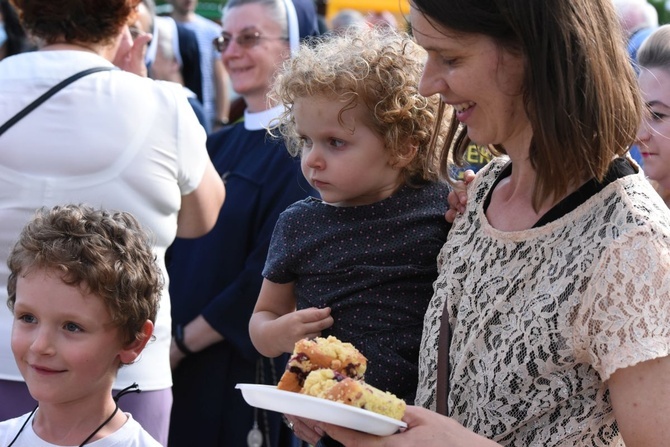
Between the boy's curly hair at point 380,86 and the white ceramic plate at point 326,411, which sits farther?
the boy's curly hair at point 380,86

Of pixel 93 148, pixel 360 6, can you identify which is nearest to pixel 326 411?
pixel 93 148

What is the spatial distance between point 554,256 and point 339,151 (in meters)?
0.83

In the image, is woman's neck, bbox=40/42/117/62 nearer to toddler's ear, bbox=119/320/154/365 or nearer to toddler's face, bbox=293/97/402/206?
toddler's face, bbox=293/97/402/206

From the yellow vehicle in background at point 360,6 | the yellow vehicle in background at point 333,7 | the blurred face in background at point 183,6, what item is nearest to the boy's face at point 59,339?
the blurred face in background at point 183,6

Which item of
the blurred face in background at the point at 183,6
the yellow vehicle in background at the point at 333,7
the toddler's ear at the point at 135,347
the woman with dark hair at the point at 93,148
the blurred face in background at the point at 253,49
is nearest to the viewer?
the toddler's ear at the point at 135,347

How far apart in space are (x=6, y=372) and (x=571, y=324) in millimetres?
1784

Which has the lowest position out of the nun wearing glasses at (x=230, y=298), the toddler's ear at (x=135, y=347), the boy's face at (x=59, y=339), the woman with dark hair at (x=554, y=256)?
the nun wearing glasses at (x=230, y=298)

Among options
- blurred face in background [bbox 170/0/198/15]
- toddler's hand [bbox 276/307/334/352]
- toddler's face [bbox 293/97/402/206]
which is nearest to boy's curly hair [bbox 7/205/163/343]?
toddler's hand [bbox 276/307/334/352]

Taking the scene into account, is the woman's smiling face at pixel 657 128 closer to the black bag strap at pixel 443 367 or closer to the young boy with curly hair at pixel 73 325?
the black bag strap at pixel 443 367

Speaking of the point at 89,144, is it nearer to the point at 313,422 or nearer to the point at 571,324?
the point at 313,422

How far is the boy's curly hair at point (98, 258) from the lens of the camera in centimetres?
251

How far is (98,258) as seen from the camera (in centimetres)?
253

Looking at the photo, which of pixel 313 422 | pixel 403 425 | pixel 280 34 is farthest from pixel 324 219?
pixel 280 34

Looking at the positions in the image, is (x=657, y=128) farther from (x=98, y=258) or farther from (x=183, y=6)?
(x=183, y=6)
